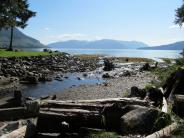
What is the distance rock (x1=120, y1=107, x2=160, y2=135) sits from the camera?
12.4 meters

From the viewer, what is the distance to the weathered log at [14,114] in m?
15.6

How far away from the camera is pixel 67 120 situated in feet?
44.2

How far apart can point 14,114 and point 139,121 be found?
251 inches

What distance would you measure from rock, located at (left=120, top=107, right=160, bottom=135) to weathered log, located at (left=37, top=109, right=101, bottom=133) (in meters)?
1.35

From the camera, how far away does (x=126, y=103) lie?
1477 centimetres

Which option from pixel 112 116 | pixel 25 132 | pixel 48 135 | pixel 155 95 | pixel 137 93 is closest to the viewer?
pixel 25 132

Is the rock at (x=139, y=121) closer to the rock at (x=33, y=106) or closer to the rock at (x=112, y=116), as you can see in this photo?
the rock at (x=112, y=116)

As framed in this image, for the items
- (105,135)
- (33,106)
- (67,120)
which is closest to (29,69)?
(33,106)

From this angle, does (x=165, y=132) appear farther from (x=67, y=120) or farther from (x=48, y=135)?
(x=48, y=135)

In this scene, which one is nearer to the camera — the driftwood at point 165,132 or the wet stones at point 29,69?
the driftwood at point 165,132

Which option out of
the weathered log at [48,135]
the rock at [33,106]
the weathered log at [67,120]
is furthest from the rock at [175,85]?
the weathered log at [48,135]

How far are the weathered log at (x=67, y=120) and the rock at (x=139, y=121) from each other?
1.35 metres

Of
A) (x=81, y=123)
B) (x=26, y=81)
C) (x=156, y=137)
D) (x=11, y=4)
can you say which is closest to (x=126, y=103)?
(x=81, y=123)

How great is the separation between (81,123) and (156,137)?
3.50 metres
